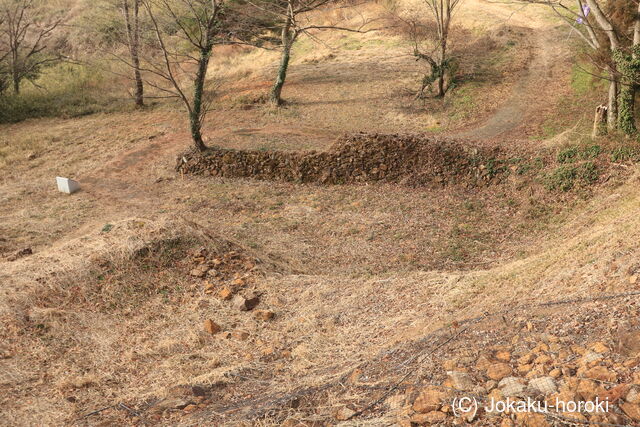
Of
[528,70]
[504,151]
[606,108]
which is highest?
[528,70]

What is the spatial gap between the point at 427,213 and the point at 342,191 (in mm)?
2559

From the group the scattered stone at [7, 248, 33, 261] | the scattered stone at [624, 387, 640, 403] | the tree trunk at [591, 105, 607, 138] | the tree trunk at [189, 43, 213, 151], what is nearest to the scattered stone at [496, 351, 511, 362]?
the scattered stone at [624, 387, 640, 403]

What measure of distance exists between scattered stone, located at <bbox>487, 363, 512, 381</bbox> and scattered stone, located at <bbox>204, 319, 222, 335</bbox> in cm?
388

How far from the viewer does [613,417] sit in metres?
3.63

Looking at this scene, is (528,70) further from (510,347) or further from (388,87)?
(510,347)

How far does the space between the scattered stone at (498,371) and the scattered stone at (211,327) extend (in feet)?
12.7

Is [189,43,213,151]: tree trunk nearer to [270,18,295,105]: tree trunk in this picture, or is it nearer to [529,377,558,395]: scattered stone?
[270,18,295,105]: tree trunk

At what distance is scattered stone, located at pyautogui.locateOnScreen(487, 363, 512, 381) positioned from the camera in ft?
14.4

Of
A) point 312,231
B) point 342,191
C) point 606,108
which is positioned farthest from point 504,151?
point 312,231

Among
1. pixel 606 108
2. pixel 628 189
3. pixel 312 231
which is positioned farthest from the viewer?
pixel 606 108

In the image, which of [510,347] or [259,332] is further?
[259,332]

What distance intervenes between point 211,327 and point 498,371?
13.1 feet

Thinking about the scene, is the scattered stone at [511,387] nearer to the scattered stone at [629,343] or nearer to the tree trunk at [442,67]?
the scattered stone at [629,343]

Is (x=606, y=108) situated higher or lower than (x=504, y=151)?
higher
